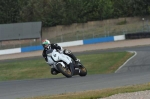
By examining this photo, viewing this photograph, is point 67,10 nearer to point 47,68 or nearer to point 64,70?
point 47,68

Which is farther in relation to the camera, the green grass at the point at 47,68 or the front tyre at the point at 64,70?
the green grass at the point at 47,68

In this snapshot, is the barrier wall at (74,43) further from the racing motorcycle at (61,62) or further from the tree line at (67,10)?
the racing motorcycle at (61,62)

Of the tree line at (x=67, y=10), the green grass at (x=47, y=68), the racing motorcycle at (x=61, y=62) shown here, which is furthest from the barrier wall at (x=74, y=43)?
the racing motorcycle at (x=61, y=62)

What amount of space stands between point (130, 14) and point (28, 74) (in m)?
49.5

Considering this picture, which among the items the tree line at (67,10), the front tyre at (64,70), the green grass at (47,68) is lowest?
the green grass at (47,68)

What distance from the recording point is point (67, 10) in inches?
3145

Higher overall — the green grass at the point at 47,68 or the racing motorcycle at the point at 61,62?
the racing motorcycle at the point at 61,62

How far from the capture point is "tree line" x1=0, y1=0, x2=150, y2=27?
2958 inches

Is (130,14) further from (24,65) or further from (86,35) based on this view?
(24,65)

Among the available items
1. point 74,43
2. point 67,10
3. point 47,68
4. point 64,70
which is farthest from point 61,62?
point 67,10

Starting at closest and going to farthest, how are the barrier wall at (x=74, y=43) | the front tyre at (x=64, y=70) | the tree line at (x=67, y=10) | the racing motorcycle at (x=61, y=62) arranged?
1. the front tyre at (x=64, y=70)
2. the racing motorcycle at (x=61, y=62)
3. the barrier wall at (x=74, y=43)
4. the tree line at (x=67, y=10)

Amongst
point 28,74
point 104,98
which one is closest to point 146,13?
point 28,74

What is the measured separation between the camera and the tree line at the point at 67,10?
75125 millimetres

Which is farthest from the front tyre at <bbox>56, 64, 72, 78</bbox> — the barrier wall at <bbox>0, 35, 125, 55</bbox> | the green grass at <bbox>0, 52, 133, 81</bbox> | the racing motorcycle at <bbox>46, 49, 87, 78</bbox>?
the barrier wall at <bbox>0, 35, 125, 55</bbox>
